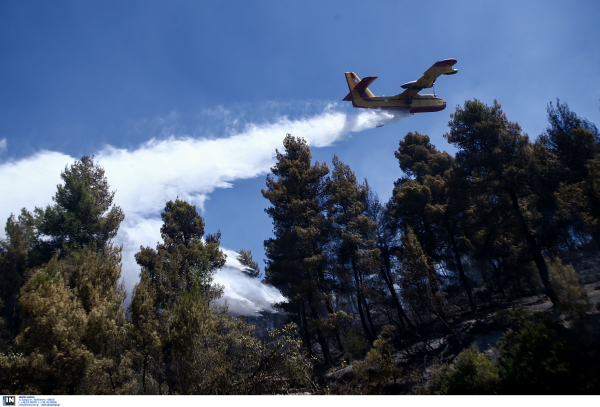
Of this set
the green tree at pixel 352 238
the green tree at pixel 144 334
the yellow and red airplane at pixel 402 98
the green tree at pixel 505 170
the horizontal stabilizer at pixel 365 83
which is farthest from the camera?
the yellow and red airplane at pixel 402 98

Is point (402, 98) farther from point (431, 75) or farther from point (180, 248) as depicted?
point (180, 248)

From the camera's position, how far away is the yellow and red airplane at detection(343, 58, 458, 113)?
27375mm

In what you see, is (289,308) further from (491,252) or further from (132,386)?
(491,252)

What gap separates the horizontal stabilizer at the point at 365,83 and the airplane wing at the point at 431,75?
370cm

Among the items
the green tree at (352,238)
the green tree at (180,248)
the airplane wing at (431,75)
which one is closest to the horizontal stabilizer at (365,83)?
the airplane wing at (431,75)

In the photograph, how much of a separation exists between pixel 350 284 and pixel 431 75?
63.0 ft

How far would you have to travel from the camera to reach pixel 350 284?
22.4 meters

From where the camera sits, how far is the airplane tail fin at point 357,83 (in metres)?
26.9

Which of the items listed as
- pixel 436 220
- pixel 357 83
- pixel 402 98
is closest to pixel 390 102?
pixel 402 98

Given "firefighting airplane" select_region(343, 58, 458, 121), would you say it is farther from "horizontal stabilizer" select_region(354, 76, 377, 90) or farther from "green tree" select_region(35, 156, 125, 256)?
"green tree" select_region(35, 156, 125, 256)

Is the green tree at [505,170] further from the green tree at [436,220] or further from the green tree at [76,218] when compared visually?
the green tree at [76,218]

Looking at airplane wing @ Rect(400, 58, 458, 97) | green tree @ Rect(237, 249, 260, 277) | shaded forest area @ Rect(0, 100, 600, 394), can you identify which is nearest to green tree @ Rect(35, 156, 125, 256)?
shaded forest area @ Rect(0, 100, 600, 394)

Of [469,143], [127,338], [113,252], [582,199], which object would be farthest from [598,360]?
[113,252]

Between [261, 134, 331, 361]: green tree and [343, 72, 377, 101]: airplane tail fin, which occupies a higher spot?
[343, 72, 377, 101]: airplane tail fin
